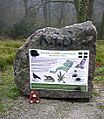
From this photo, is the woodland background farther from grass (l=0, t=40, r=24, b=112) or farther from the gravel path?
the gravel path

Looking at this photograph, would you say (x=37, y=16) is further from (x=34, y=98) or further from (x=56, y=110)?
(x=56, y=110)

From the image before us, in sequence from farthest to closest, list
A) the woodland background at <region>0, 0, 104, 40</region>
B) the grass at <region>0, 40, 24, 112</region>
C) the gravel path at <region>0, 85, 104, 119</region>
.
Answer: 1. the woodland background at <region>0, 0, 104, 40</region>
2. the grass at <region>0, 40, 24, 112</region>
3. the gravel path at <region>0, 85, 104, 119</region>

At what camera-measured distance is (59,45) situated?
5.83 meters

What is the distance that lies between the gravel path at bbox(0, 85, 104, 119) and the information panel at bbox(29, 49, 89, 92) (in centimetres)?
27

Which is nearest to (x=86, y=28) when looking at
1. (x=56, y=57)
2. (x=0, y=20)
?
(x=56, y=57)

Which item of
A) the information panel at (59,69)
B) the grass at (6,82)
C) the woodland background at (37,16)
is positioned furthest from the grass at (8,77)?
the woodland background at (37,16)

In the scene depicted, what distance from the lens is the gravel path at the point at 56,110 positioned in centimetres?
523

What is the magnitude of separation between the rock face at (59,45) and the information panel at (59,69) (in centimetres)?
7

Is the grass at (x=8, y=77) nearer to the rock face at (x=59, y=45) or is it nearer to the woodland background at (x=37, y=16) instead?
the rock face at (x=59, y=45)

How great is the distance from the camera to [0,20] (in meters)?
21.8

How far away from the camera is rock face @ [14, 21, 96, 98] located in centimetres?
581

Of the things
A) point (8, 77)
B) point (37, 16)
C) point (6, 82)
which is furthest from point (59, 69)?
point (37, 16)

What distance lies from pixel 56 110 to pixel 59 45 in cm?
103

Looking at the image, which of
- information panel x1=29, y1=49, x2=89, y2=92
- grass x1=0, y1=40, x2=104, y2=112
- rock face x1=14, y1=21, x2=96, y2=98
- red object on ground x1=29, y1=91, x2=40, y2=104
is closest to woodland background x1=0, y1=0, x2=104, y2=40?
grass x1=0, y1=40, x2=104, y2=112
